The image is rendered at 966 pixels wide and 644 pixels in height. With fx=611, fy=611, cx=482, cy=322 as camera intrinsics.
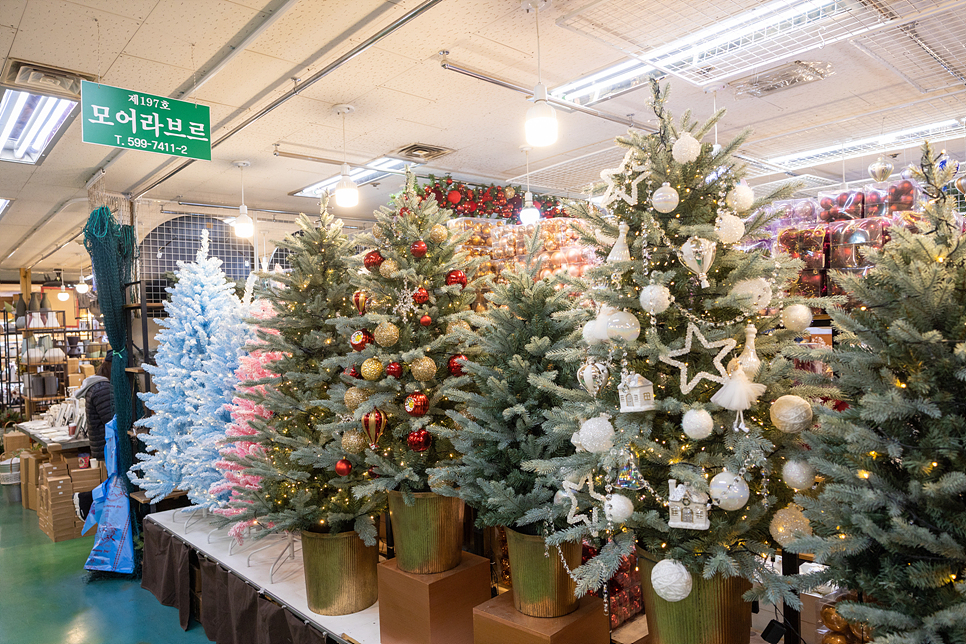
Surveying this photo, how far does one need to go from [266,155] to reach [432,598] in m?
4.78

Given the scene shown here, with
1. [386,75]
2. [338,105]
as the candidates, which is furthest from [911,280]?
[338,105]

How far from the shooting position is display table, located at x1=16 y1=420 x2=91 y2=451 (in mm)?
6355

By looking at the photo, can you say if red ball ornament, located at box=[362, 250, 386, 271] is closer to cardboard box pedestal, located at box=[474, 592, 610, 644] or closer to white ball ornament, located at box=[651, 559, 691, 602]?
cardboard box pedestal, located at box=[474, 592, 610, 644]

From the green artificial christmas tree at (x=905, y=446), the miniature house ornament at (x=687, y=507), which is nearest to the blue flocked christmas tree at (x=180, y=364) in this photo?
the miniature house ornament at (x=687, y=507)

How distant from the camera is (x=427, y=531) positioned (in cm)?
258

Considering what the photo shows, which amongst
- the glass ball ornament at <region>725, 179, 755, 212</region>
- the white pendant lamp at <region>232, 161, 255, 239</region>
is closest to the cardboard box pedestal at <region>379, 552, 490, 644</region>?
the glass ball ornament at <region>725, 179, 755, 212</region>

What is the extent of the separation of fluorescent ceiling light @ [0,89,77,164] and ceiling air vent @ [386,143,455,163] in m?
2.66

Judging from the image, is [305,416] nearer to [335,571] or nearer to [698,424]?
[335,571]

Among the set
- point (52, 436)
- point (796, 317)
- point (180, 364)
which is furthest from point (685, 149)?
point (52, 436)

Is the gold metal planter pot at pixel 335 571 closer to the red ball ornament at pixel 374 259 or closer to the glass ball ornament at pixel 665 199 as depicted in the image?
the red ball ornament at pixel 374 259

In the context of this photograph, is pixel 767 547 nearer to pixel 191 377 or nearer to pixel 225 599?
pixel 225 599

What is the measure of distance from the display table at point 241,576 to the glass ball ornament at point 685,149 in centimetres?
228

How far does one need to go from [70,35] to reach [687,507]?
4054 millimetres

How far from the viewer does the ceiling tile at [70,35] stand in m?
3.26
